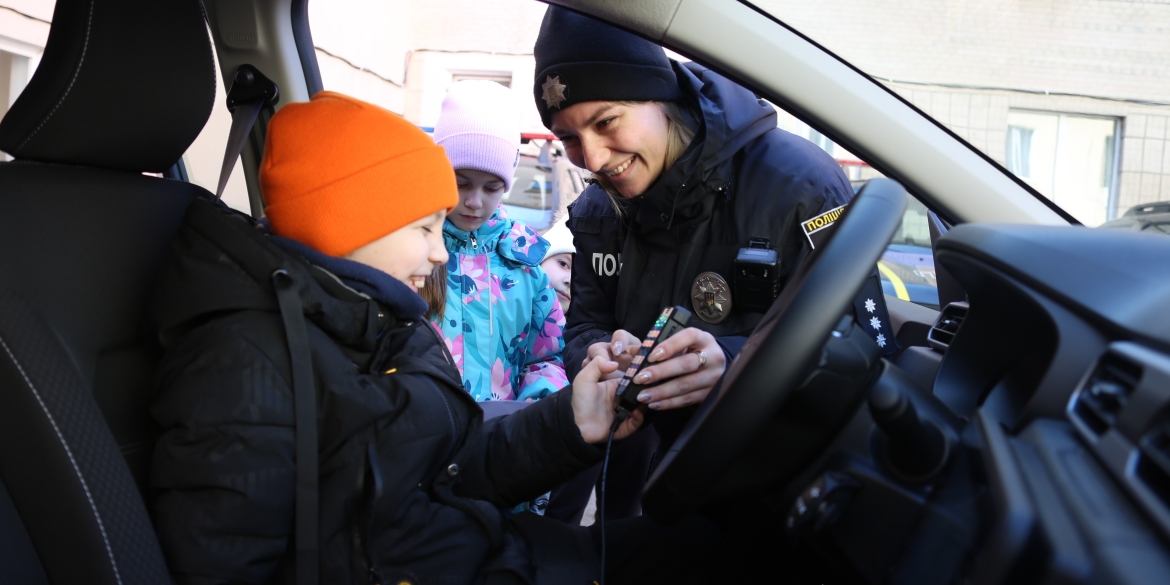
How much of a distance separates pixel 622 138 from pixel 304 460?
0.88 metres

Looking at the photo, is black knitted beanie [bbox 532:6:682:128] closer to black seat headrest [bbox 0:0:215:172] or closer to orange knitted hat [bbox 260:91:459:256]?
orange knitted hat [bbox 260:91:459:256]

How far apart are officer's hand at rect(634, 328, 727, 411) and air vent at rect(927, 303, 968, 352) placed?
0.31 m

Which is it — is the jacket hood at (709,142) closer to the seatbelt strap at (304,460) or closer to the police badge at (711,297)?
the police badge at (711,297)

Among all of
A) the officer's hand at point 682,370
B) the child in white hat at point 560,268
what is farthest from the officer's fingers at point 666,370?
the child in white hat at point 560,268

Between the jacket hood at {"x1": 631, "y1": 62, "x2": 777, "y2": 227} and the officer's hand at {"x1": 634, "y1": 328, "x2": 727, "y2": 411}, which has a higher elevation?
the jacket hood at {"x1": 631, "y1": 62, "x2": 777, "y2": 227}

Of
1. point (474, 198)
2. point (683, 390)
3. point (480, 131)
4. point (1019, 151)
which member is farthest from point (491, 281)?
point (1019, 151)

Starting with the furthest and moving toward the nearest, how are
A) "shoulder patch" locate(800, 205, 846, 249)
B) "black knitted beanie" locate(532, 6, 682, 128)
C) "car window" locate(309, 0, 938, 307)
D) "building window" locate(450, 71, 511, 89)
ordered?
"building window" locate(450, 71, 511, 89), "car window" locate(309, 0, 938, 307), "black knitted beanie" locate(532, 6, 682, 128), "shoulder patch" locate(800, 205, 846, 249)

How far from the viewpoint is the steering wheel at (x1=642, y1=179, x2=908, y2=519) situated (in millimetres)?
790

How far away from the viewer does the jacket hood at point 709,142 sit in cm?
149

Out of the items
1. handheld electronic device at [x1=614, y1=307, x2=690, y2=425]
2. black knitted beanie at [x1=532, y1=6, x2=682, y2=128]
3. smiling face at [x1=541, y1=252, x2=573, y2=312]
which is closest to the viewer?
handheld electronic device at [x1=614, y1=307, x2=690, y2=425]

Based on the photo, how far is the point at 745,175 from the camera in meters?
1.59

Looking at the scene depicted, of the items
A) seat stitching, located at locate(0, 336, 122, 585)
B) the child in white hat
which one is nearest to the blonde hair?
seat stitching, located at locate(0, 336, 122, 585)

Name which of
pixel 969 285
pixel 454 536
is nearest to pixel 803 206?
pixel 969 285

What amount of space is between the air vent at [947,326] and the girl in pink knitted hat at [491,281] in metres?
0.94
